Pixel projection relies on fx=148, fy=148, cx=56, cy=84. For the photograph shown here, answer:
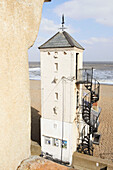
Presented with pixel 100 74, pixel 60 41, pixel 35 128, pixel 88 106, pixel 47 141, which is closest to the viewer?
pixel 60 41

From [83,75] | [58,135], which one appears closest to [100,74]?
[83,75]

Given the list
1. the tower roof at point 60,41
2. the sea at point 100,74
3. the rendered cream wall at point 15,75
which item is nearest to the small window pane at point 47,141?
the tower roof at point 60,41

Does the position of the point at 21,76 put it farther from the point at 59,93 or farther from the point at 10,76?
the point at 59,93

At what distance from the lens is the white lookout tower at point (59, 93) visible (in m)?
8.80

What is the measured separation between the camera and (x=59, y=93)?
30.5ft

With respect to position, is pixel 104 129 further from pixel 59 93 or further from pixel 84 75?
pixel 59 93

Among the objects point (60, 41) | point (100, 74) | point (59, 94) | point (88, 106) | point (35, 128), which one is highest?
point (60, 41)

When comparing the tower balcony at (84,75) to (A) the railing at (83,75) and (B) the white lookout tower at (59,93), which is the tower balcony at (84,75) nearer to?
(A) the railing at (83,75)

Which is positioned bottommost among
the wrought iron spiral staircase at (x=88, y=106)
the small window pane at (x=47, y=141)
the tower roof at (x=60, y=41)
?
the small window pane at (x=47, y=141)

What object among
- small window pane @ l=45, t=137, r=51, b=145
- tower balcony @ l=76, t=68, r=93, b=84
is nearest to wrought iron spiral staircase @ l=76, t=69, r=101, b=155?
tower balcony @ l=76, t=68, r=93, b=84

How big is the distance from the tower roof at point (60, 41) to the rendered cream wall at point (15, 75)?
24.1ft

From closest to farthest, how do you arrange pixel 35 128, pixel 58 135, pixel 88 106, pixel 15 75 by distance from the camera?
pixel 15 75 → pixel 58 135 → pixel 88 106 → pixel 35 128

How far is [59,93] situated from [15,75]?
321 inches

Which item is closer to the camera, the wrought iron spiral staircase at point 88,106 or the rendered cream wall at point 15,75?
the rendered cream wall at point 15,75
